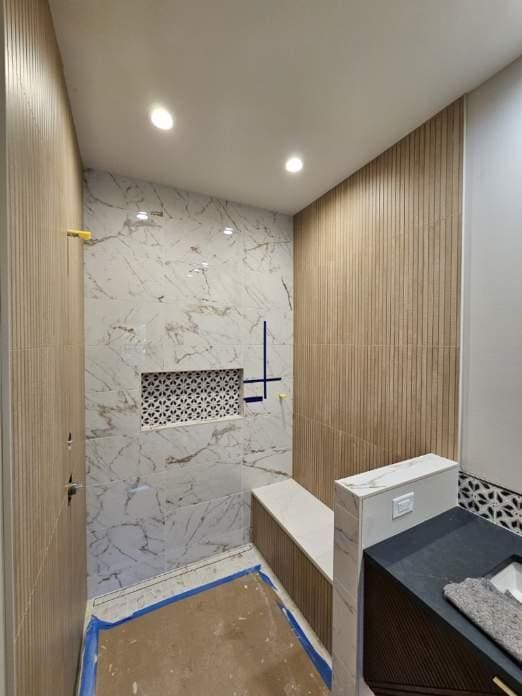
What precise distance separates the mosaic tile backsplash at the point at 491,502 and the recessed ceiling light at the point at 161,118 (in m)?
2.15

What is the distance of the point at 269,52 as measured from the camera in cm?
109

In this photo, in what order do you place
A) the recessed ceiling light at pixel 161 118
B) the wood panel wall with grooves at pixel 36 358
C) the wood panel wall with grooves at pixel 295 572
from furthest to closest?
1. the wood panel wall with grooves at pixel 295 572
2. the recessed ceiling light at pixel 161 118
3. the wood panel wall with grooves at pixel 36 358

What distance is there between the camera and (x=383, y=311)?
1660 mm

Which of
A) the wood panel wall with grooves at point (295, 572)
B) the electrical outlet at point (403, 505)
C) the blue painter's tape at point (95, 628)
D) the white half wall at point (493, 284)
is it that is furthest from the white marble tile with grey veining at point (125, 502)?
the white half wall at point (493, 284)

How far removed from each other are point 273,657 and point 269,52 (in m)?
2.74

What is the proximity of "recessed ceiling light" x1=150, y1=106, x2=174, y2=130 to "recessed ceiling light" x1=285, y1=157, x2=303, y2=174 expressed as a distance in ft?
2.24

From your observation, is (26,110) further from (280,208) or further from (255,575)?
(255,575)

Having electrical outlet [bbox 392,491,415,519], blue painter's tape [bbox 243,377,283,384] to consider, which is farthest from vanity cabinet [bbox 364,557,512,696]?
blue painter's tape [bbox 243,377,283,384]

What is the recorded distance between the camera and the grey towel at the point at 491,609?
0.72 metres

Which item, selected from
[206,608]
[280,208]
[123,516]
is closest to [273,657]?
[206,608]

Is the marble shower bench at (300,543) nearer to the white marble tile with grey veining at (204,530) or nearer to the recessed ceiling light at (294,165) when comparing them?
the white marble tile with grey veining at (204,530)

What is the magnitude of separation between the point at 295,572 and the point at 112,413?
1.51 meters

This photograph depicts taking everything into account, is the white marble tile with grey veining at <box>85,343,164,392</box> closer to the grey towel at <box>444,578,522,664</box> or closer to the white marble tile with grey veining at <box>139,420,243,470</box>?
the white marble tile with grey veining at <box>139,420,243,470</box>

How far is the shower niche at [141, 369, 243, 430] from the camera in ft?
6.65
